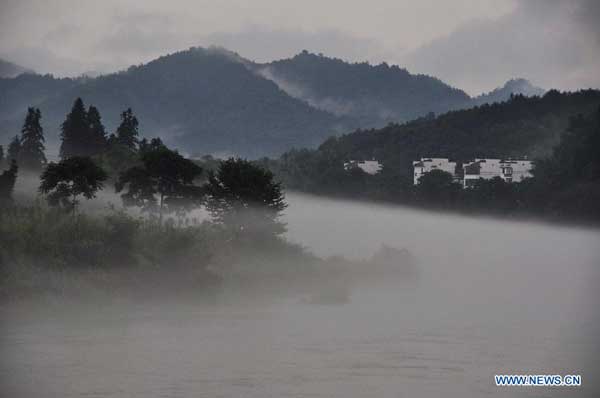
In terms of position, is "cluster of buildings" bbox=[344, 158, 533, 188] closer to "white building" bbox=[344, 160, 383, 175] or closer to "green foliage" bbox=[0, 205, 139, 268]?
"white building" bbox=[344, 160, 383, 175]

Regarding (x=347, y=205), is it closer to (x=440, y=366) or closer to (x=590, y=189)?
(x=590, y=189)

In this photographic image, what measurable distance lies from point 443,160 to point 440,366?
114 m

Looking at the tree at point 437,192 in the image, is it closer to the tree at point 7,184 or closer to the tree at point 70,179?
the tree at point 70,179

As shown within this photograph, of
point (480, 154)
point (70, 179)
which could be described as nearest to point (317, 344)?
point (70, 179)

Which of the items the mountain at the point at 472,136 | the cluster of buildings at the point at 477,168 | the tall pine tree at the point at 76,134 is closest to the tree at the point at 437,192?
the cluster of buildings at the point at 477,168

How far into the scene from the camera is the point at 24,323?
39.7m

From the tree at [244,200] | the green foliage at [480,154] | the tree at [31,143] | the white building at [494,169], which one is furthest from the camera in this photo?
the white building at [494,169]

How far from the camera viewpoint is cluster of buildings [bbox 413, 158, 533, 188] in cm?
13225

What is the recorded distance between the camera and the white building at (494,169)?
131500 millimetres

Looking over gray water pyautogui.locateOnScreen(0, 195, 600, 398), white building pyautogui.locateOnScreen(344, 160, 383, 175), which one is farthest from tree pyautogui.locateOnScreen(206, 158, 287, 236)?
white building pyautogui.locateOnScreen(344, 160, 383, 175)

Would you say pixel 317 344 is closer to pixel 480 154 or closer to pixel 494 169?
pixel 494 169

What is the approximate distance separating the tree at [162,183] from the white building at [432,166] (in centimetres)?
7613

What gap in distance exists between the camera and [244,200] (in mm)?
64375

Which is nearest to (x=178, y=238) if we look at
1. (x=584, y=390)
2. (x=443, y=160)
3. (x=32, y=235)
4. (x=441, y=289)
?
(x=32, y=235)
